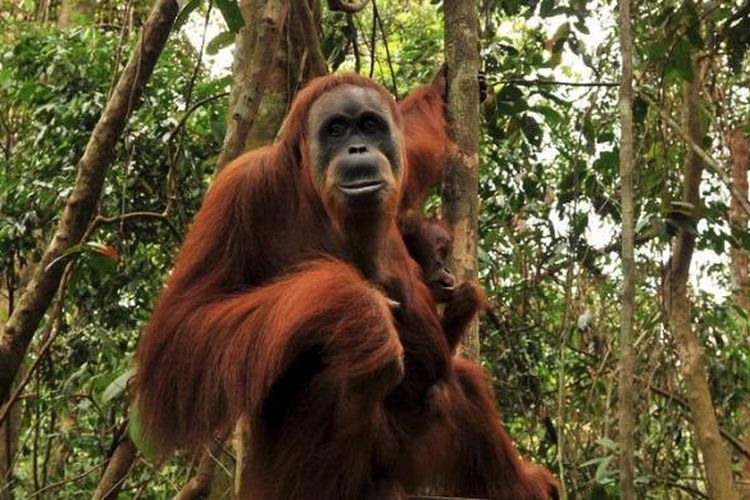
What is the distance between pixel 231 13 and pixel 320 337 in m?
0.99

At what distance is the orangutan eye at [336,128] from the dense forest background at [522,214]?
20.8 inches

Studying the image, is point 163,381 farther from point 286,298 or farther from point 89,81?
point 89,81

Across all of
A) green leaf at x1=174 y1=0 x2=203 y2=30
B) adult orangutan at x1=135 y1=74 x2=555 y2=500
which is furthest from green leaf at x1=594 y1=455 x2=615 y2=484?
green leaf at x1=174 y1=0 x2=203 y2=30

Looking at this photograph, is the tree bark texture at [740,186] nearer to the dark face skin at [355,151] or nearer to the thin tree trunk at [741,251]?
the thin tree trunk at [741,251]

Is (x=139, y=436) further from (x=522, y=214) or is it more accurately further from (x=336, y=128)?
(x=522, y=214)

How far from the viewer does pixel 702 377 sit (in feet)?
12.9

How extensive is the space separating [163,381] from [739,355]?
3.74m

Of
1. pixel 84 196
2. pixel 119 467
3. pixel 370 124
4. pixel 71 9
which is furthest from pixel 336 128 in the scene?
pixel 71 9

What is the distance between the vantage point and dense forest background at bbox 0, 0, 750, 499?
3678 mm

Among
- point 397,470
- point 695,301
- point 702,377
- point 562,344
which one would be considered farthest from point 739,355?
point 397,470

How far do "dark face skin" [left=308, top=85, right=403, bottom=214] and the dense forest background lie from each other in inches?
20.7

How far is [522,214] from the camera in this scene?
15.9ft

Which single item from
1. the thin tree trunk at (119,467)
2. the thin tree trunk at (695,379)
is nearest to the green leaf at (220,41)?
the thin tree trunk at (119,467)

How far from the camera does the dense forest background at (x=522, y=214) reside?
145 inches
